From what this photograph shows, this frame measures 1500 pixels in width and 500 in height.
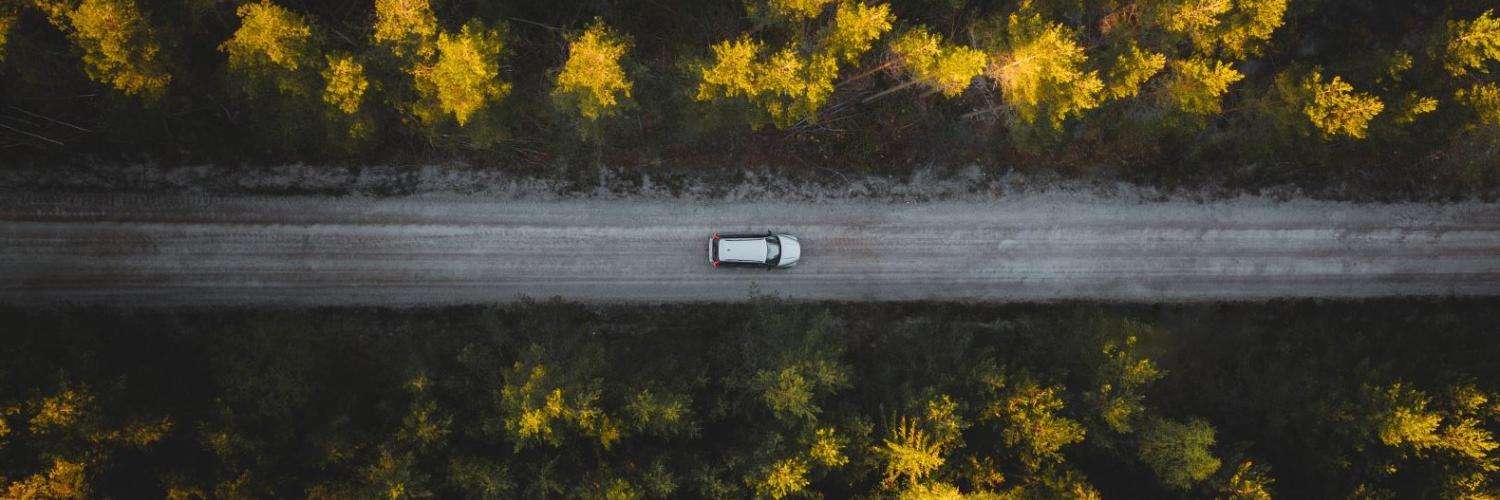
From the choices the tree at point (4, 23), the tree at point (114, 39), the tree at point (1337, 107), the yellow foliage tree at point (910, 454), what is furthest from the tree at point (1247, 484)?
the tree at point (4, 23)

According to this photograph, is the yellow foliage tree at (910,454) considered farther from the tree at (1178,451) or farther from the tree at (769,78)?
the tree at (769,78)

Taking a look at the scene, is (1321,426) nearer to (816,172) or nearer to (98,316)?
(816,172)

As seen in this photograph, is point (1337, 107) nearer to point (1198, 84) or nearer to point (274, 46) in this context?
point (1198, 84)

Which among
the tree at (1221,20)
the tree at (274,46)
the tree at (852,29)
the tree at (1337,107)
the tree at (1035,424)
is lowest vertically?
the tree at (1035,424)

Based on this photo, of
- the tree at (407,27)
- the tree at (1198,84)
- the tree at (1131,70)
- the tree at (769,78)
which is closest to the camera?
the tree at (407,27)

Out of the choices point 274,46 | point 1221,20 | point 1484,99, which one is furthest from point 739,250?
point 1484,99

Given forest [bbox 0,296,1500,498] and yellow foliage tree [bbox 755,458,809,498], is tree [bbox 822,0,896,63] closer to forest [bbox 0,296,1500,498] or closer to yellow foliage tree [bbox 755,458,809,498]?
forest [bbox 0,296,1500,498]

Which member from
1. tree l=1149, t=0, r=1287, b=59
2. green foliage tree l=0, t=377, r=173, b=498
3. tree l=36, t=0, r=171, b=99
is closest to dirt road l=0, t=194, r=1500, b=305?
tree l=36, t=0, r=171, b=99
